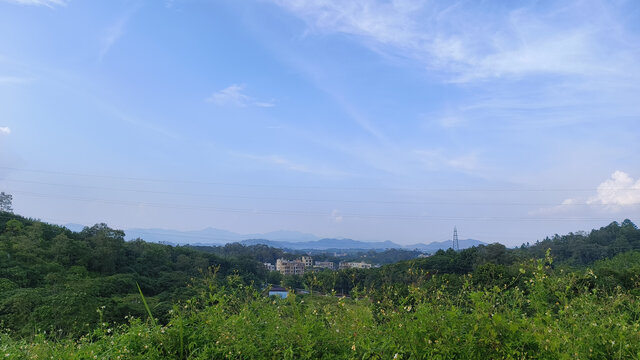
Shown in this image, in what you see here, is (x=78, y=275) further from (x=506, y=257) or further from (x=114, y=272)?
(x=506, y=257)

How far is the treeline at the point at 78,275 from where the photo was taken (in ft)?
55.8

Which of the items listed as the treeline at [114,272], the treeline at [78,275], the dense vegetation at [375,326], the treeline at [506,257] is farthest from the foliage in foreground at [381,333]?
the treeline at [506,257]

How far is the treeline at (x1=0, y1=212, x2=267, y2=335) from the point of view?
17.0 metres

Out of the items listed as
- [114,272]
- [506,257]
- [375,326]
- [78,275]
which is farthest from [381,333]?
[506,257]

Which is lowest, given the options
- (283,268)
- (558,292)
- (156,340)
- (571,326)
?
(283,268)

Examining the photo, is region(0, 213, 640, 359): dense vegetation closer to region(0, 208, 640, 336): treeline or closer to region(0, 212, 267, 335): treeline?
region(0, 208, 640, 336): treeline

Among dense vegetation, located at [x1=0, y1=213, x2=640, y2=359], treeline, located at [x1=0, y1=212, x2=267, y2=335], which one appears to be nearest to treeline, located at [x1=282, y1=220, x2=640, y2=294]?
treeline, located at [x1=0, y1=212, x2=267, y2=335]

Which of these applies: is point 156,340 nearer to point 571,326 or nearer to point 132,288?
point 571,326

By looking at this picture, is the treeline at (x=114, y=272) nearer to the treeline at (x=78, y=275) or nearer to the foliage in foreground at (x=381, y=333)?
the treeline at (x=78, y=275)

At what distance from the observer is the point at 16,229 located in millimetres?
31469

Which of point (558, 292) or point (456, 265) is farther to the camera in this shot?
point (456, 265)

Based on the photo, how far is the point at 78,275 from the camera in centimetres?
2664

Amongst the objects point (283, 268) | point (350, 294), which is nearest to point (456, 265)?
point (350, 294)

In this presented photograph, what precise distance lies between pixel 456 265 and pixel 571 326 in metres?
39.4
